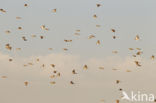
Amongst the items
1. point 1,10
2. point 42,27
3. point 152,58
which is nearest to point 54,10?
point 42,27

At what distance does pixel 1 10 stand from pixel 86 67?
1070 cm

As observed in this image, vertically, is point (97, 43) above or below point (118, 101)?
above

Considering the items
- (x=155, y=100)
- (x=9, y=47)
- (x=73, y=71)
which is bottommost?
(x=155, y=100)

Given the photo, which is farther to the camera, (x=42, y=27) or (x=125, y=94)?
(x=125, y=94)

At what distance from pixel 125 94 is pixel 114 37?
6906mm

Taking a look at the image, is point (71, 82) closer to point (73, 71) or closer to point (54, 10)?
point (73, 71)

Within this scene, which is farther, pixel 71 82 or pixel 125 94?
pixel 125 94

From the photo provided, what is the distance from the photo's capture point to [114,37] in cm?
4412

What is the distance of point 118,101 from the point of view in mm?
43688

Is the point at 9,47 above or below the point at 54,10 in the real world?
below

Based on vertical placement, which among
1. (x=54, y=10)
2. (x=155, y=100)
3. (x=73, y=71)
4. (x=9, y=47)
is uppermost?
(x=54, y=10)

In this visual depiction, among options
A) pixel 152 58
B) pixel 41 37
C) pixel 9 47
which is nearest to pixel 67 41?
pixel 41 37

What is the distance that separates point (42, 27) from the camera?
143 ft

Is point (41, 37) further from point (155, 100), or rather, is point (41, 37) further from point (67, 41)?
point (155, 100)
